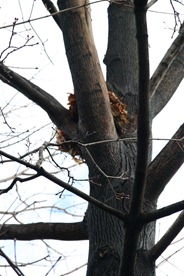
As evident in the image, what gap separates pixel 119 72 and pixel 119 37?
1.00 ft

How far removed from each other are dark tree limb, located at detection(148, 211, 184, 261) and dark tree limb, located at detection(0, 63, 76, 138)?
0.82 m

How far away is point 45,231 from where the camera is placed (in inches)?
120

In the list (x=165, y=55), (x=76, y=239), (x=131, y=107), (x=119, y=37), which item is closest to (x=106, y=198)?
(x=76, y=239)

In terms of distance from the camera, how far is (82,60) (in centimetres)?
315

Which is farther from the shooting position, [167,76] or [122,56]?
[122,56]

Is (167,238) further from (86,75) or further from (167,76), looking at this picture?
(167,76)

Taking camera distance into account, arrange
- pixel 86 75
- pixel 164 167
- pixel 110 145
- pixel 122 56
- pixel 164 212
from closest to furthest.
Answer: pixel 164 212
pixel 164 167
pixel 110 145
pixel 86 75
pixel 122 56

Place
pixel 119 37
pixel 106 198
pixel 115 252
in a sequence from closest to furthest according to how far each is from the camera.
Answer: pixel 115 252, pixel 106 198, pixel 119 37

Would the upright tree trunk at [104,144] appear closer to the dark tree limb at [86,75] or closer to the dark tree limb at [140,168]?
the dark tree limb at [86,75]

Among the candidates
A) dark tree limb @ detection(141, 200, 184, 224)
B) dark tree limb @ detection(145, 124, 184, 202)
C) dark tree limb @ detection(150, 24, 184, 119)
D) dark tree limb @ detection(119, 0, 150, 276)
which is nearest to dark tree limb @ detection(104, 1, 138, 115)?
dark tree limb @ detection(150, 24, 184, 119)

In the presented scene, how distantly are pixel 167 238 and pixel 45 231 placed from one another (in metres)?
0.74

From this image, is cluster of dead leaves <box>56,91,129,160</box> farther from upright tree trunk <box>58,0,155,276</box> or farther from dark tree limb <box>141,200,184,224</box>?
dark tree limb <box>141,200,184,224</box>

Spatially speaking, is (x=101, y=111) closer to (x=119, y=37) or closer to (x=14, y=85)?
(x=14, y=85)

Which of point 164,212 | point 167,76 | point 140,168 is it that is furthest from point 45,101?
point 164,212
